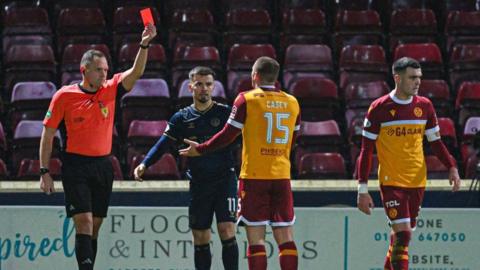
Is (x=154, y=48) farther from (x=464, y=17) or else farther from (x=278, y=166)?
(x=278, y=166)

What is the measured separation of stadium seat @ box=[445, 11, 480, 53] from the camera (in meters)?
13.3

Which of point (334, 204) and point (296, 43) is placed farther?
point (296, 43)

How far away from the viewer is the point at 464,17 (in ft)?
43.7

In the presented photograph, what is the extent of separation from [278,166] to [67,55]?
6.12m

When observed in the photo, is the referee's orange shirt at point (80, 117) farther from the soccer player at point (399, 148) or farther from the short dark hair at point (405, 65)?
the short dark hair at point (405, 65)

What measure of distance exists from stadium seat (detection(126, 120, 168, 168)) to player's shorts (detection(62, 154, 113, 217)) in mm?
3397

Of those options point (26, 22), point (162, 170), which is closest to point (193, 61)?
point (162, 170)

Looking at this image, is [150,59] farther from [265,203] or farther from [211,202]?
[265,203]

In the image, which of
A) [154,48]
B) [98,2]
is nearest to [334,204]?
[154,48]

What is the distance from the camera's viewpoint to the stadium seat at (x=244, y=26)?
43.5 feet

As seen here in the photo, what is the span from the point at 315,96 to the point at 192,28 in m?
2.22

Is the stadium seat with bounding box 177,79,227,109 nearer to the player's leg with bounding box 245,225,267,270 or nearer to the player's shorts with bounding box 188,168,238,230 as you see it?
the player's shorts with bounding box 188,168,238,230

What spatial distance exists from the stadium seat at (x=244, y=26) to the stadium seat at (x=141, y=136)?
93.5 inches

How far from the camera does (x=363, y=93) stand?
474 inches
